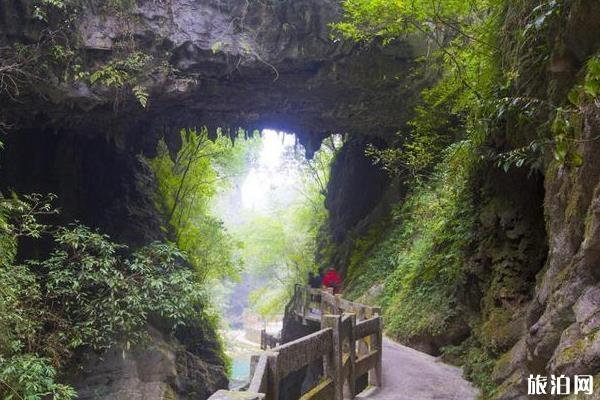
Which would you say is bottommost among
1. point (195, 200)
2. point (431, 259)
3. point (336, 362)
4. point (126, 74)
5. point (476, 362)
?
point (476, 362)

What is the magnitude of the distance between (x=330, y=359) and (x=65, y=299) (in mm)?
5906

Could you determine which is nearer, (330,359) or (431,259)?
(330,359)

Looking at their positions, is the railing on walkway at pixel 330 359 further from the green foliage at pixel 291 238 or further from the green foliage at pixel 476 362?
the green foliage at pixel 291 238

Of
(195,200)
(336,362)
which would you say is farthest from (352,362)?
(195,200)

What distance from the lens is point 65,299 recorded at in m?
8.99

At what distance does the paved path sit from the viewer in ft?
20.6

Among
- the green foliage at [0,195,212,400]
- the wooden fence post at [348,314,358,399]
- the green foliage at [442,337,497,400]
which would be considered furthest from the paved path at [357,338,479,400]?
the green foliage at [0,195,212,400]

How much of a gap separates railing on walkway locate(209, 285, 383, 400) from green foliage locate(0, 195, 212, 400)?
373 cm

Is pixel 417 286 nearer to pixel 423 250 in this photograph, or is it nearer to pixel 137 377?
pixel 423 250

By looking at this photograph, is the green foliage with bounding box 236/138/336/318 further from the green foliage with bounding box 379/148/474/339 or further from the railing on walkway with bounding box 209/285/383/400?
the railing on walkway with bounding box 209/285/383/400

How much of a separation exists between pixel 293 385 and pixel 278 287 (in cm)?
1936

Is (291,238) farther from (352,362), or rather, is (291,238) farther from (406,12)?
(352,362)

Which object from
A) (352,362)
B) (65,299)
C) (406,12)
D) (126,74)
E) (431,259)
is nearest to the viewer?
(352,362)

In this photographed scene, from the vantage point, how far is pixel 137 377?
10.6 meters
